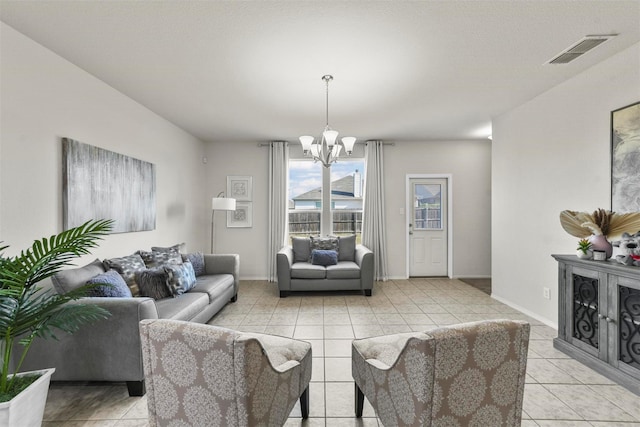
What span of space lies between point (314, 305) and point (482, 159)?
13.8 ft

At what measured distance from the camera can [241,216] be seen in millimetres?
5809

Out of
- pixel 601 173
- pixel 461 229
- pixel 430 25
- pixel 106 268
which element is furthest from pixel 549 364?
pixel 106 268

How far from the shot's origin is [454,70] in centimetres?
290

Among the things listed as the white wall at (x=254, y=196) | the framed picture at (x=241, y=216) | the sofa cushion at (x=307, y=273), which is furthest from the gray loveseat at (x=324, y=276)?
the framed picture at (x=241, y=216)

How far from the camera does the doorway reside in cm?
588

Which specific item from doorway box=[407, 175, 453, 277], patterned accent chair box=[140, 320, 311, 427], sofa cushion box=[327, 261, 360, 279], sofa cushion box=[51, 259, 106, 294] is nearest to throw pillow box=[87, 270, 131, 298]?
sofa cushion box=[51, 259, 106, 294]

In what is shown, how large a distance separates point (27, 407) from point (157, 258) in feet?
6.45

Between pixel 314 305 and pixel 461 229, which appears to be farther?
pixel 461 229

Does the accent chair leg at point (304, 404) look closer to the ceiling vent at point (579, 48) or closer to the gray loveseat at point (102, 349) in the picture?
the gray loveseat at point (102, 349)

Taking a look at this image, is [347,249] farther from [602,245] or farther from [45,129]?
[45,129]

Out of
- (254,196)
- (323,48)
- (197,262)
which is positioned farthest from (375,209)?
(323,48)

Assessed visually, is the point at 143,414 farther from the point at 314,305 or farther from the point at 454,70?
the point at 454,70

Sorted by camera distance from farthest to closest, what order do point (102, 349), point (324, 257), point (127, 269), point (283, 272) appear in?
point (324, 257)
point (283, 272)
point (127, 269)
point (102, 349)

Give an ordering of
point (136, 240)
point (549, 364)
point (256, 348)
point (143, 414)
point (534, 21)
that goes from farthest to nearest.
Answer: point (136, 240)
point (549, 364)
point (534, 21)
point (143, 414)
point (256, 348)
